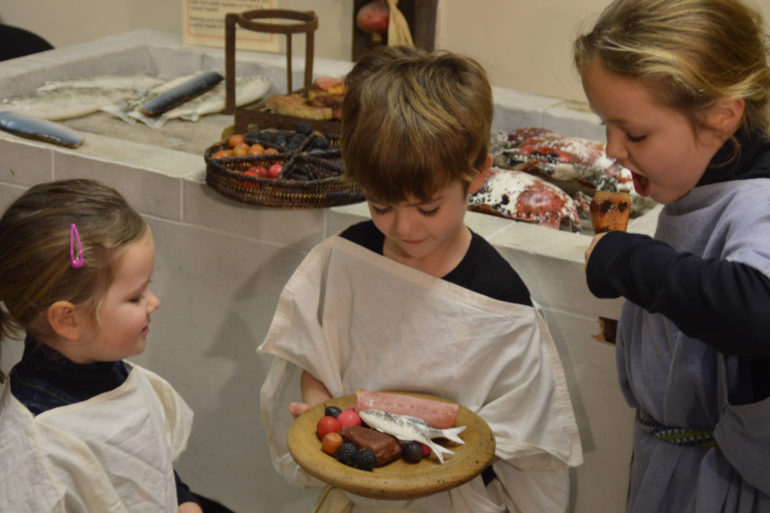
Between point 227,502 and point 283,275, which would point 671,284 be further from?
point 227,502

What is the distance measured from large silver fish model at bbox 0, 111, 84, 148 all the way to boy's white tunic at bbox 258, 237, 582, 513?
3.74 feet

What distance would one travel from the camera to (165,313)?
2764 mm

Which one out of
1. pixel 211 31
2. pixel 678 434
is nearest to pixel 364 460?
pixel 678 434

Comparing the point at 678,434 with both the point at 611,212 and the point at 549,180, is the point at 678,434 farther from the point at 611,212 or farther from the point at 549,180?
the point at 549,180

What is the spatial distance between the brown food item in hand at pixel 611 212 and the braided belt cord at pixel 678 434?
535mm

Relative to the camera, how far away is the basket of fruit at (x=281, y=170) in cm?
240

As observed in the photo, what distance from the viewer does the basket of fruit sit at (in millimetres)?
2402

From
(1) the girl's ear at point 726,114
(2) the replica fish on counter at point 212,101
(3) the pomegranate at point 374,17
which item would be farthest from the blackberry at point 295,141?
(3) the pomegranate at point 374,17

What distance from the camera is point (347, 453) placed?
5.41ft

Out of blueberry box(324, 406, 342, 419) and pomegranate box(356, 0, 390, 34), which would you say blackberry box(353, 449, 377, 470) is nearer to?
blueberry box(324, 406, 342, 419)

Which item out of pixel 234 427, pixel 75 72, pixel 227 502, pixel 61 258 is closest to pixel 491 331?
pixel 61 258

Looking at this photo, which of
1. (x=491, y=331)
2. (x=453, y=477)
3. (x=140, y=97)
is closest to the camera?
(x=453, y=477)

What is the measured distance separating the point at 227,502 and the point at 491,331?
134 centimetres

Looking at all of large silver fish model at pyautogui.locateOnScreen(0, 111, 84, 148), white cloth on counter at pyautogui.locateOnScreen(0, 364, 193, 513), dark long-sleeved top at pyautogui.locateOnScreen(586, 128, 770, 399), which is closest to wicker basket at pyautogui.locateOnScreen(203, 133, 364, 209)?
large silver fish model at pyautogui.locateOnScreen(0, 111, 84, 148)
